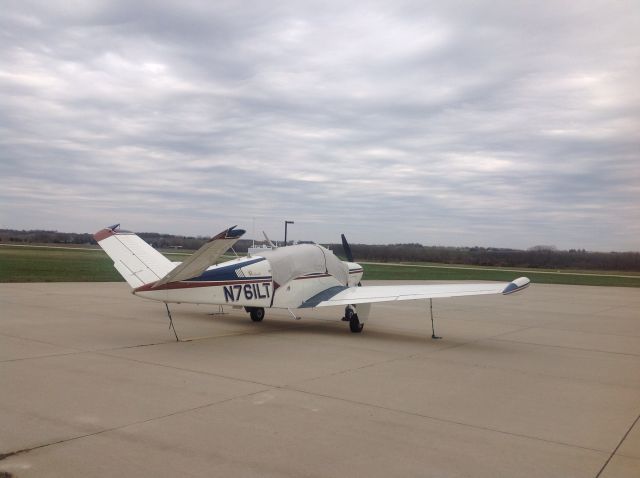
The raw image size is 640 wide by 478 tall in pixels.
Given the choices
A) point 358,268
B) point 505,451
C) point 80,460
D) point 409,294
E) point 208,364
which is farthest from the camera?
point 358,268

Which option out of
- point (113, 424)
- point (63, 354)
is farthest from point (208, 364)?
point (113, 424)

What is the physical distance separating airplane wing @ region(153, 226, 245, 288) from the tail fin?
1.20 m

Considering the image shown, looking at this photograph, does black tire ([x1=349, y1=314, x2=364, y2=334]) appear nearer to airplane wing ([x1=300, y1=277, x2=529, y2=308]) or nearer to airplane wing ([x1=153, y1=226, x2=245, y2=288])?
airplane wing ([x1=300, y1=277, x2=529, y2=308])

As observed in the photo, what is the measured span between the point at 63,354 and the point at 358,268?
9.27 m

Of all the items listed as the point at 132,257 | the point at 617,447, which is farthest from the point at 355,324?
the point at 617,447

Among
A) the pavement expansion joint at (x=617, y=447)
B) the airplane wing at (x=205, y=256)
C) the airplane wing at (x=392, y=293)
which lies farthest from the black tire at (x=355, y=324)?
the pavement expansion joint at (x=617, y=447)

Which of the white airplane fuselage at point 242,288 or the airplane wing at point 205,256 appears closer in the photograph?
the airplane wing at point 205,256

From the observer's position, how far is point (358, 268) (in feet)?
55.4

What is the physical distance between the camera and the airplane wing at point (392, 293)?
12566 millimetres

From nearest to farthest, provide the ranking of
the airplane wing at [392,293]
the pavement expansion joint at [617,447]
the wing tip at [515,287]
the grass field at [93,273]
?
the pavement expansion joint at [617,447]
the wing tip at [515,287]
the airplane wing at [392,293]
the grass field at [93,273]

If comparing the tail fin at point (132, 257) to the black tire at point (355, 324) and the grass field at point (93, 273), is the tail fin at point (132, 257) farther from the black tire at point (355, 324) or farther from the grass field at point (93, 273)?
the grass field at point (93, 273)

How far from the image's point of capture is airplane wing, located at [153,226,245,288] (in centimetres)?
920

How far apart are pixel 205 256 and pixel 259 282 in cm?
313

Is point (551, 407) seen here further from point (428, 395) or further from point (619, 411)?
point (428, 395)
